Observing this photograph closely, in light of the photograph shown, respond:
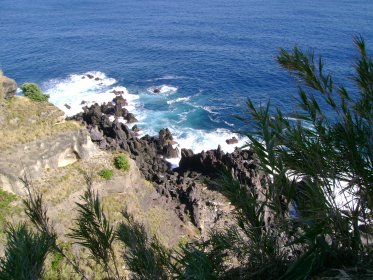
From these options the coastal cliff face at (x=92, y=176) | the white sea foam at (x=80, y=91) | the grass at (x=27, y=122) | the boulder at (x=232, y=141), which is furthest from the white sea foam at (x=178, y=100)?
the grass at (x=27, y=122)

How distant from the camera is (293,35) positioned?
288 feet

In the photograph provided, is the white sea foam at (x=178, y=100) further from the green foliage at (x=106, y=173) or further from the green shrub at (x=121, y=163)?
the green foliage at (x=106, y=173)

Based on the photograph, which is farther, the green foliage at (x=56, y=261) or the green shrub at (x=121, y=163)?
the green shrub at (x=121, y=163)

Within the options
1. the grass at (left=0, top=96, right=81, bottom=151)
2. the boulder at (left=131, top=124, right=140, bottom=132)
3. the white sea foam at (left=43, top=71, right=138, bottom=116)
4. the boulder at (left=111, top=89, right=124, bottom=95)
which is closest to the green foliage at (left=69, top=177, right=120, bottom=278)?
the grass at (left=0, top=96, right=81, bottom=151)

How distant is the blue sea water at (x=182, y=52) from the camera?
6153 cm

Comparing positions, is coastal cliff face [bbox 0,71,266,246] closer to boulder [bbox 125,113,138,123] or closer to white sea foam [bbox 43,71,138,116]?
boulder [bbox 125,113,138,123]

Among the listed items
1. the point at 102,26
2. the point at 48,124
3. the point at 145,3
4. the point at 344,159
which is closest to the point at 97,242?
the point at 344,159

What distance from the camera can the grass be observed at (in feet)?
107

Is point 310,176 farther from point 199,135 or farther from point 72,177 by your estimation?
point 199,135

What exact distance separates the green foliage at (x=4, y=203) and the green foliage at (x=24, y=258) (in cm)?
1747

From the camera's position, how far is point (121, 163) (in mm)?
33594

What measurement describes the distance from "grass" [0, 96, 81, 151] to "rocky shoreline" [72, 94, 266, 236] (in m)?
5.51

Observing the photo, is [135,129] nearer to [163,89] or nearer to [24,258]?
[163,89]

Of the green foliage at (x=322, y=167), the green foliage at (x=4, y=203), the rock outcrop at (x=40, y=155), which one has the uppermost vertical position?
the green foliage at (x=322, y=167)
